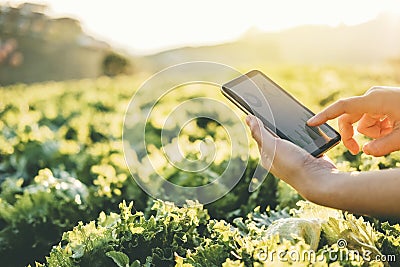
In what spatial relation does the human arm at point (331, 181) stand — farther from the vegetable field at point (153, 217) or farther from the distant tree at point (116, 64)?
the distant tree at point (116, 64)

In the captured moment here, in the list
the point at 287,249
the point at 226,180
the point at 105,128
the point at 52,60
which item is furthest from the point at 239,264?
the point at 52,60

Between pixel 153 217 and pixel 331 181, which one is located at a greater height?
pixel 331 181

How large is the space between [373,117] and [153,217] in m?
1.16

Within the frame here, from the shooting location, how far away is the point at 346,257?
238 centimetres

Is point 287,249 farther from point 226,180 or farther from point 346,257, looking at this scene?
point 226,180

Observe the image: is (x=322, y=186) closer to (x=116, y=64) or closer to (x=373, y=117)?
(x=373, y=117)

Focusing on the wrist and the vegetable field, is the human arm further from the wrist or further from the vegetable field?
the vegetable field

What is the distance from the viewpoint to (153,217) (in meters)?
2.94

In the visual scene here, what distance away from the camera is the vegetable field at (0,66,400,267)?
258 cm

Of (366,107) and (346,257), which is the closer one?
(346,257)

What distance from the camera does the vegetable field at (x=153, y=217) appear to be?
8.47 feet

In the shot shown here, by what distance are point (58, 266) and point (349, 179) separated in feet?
4.53

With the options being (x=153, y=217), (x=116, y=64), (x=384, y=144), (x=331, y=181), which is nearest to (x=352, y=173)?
(x=331, y=181)

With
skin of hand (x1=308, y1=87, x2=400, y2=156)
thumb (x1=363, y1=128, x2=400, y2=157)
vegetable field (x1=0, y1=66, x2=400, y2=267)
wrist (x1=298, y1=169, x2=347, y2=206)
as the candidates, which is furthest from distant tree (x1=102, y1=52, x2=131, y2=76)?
wrist (x1=298, y1=169, x2=347, y2=206)
